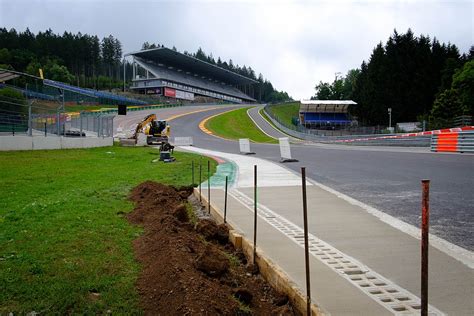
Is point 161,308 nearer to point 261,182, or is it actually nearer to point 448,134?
point 261,182

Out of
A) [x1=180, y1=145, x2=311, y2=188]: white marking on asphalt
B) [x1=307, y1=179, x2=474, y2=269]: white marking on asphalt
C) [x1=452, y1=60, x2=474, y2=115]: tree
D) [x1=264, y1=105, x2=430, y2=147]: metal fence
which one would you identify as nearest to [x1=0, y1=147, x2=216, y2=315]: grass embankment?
[x1=180, y1=145, x2=311, y2=188]: white marking on asphalt

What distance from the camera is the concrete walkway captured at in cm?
403

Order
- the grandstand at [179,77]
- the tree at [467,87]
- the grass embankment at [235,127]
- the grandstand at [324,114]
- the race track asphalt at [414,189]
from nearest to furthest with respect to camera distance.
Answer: the race track asphalt at [414,189], the tree at [467,87], the grass embankment at [235,127], the grandstand at [324,114], the grandstand at [179,77]

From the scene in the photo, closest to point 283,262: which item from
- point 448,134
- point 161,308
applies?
point 161,308

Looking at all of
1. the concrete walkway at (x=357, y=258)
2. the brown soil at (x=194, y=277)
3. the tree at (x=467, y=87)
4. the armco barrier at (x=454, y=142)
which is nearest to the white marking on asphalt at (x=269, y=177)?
the concrete walkway at (x=357, y=258)

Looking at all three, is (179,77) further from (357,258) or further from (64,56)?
(357,258)

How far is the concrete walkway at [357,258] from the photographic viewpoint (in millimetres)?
4031

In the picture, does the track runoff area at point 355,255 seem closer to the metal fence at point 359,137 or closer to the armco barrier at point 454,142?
the armco barrier at point 454,142

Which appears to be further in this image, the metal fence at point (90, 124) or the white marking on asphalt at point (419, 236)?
the metal fence at point (90, 124)

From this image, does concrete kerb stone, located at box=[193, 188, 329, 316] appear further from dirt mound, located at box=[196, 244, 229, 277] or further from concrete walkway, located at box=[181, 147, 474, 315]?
dirt mound, located at box=[196, 244, 229, 277]

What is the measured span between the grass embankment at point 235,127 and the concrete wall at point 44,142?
2503 centimetres

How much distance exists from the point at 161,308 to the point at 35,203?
587 cm

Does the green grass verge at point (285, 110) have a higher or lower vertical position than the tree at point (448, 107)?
higher

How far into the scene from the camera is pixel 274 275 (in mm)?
4695
